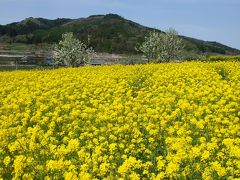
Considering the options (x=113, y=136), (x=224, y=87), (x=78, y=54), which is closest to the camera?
(x=113, y=136)

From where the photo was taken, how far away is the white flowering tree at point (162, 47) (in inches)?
2132

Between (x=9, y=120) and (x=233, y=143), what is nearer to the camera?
(x=233, y=143)

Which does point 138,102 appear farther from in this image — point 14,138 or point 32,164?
point 32,164

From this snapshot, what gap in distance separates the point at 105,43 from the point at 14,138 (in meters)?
160

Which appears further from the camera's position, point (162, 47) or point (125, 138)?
point (162, 47)

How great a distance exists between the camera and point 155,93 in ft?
53.0

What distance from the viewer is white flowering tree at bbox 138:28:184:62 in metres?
54.2

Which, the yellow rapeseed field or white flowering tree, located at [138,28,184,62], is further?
white flowering tree, located at [138,28,184,62]

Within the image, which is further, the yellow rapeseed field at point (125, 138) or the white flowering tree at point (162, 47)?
the white flowering tree at point (162, 47)

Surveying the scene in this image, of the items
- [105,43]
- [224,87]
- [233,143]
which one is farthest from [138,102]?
[105,43]

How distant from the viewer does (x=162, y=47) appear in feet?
181

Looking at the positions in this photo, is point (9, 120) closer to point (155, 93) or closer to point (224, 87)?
point (155, 93)

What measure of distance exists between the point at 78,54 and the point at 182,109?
34604 millimetres

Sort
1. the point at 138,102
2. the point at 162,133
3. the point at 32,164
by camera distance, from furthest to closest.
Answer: the point at 138,102 → the point at 162,133 → the point at 32,164
